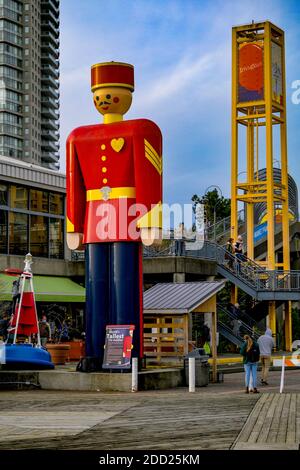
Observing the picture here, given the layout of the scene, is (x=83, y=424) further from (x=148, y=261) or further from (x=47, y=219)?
(x=47, y=219)

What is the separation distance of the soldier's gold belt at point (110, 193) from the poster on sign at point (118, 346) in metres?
2.81

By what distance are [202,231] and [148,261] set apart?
6.74 metres

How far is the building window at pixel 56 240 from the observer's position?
38.2 metres

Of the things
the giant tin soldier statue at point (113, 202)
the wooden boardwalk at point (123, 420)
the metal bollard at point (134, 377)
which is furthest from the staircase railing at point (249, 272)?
the wooden boardwalk at point (123, 420)

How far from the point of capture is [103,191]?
19.9m

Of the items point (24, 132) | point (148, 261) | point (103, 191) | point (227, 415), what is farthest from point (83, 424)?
point (24, 132)

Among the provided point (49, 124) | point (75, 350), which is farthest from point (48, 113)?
point (75, 350)

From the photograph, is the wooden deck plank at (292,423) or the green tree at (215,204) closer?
the wooden deck plank at (292,423)

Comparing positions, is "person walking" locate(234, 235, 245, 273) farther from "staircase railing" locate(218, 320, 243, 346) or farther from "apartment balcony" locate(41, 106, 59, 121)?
"apartment balcony" locate(41, 106, 59, 121)

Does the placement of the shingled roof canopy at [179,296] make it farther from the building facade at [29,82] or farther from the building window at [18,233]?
the building facade at [29,82]

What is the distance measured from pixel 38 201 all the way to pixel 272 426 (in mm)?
26207

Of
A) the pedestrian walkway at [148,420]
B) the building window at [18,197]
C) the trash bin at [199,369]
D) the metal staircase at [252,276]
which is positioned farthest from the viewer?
the metal staircase at [252,276]

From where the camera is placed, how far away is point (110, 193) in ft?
65.1

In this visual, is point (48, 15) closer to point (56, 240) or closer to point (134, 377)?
point (56, 240)
